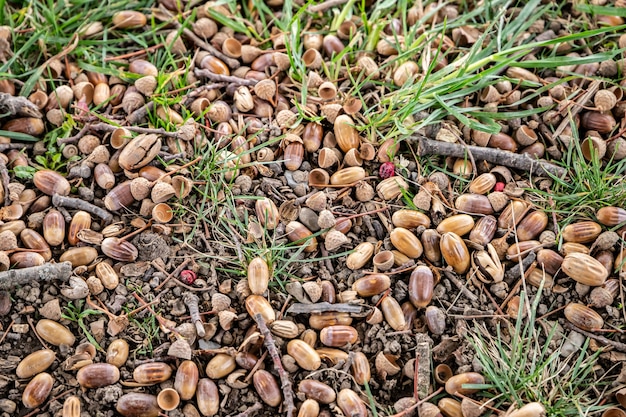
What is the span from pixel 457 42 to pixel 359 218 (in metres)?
1.01

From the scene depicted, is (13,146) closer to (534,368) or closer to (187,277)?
(187,277)

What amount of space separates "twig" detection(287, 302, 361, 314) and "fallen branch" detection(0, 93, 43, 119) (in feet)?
4.56

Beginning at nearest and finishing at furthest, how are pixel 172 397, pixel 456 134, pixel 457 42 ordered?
1. pixel 172 397
2. pixel 456 134
3. pixel 457 42

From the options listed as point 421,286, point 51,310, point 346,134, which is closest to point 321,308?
point 421,286

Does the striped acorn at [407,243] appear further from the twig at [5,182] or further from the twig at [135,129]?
the twig at [5,182]

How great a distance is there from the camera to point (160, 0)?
9.42 ft

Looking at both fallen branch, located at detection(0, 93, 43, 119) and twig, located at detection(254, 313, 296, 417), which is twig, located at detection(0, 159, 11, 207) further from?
twig, located at detection(254, 313, 296, 417)

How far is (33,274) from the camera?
2176 mm

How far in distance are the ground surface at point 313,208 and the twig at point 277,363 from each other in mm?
11

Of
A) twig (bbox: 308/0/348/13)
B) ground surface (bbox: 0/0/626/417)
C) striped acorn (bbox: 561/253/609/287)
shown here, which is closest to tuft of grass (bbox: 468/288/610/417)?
ground surface (bbox: 0/0/626/417)

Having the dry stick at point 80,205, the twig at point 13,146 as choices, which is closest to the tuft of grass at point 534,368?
the dry stick at point 80,205

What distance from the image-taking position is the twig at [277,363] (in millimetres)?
2053

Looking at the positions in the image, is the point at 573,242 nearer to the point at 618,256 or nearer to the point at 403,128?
the point at 618,256

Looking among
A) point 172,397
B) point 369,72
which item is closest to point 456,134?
point 369,72
